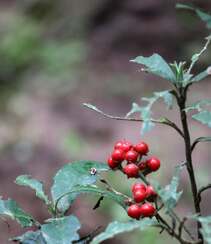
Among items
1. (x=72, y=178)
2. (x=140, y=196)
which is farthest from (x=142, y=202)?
(x=72, y=178)

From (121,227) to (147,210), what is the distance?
72 millimetres

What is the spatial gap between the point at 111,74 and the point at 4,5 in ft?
8.82

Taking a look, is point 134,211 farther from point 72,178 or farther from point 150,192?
point 72,178

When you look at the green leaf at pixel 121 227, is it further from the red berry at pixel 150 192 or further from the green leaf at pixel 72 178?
the green leaf at pixel 72 178

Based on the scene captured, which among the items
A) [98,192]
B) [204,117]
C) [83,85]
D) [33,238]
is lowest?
[83,85]

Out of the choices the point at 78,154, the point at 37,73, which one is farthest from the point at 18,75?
the point at 78,154

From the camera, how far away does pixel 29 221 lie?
1331 millimetres

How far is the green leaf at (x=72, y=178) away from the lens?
54.1 inches

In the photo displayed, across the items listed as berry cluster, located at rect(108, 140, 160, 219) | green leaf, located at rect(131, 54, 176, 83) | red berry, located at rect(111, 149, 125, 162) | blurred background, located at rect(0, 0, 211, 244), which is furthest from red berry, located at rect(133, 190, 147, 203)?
blurred background, located at rect(0, 0, 211, 244)

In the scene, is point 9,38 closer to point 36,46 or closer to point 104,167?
point 36,46

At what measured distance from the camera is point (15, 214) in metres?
1.34

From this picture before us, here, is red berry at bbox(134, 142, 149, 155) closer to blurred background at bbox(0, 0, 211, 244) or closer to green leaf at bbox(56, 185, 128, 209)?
green leaf at bbox(56, 185, 128, 209)

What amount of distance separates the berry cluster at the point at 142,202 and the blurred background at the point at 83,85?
290cm

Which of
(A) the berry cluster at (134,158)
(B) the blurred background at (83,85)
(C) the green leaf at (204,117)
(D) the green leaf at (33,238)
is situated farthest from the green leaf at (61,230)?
(B) the blurred background at (83,85)
